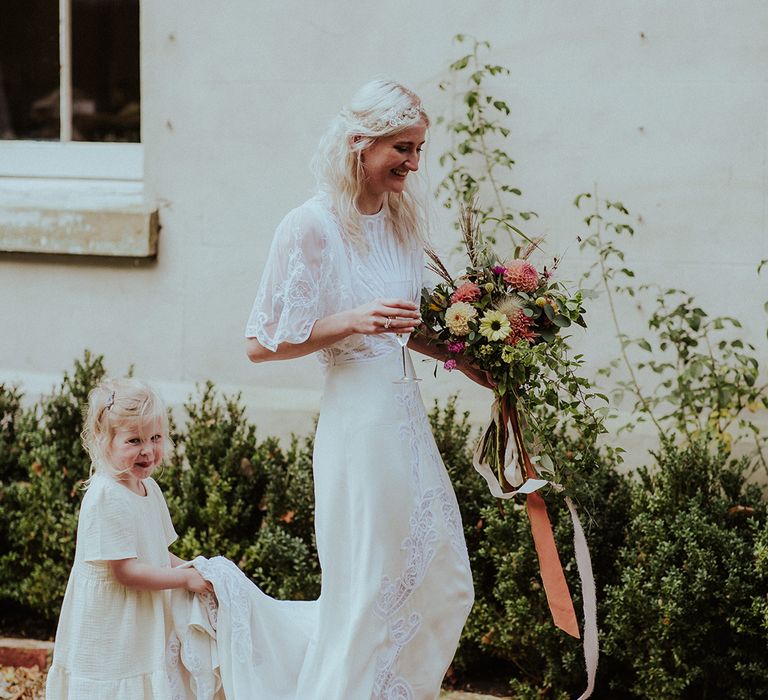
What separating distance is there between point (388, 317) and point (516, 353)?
390mm

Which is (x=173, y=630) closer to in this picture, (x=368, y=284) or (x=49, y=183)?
(x=368, y=284)

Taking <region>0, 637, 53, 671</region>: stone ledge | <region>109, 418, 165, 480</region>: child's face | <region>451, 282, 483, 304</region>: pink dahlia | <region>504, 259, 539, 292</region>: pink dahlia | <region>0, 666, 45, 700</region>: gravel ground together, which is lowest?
<region>0, 666, 45, 700</region>: gravel ground

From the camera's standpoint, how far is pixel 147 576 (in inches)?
131

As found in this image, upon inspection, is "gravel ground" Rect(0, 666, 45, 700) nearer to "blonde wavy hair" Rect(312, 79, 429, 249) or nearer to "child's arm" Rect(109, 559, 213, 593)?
"child's arm" Rect(109, 559, 213, 593)

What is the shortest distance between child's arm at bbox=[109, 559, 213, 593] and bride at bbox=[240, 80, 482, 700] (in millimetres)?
258

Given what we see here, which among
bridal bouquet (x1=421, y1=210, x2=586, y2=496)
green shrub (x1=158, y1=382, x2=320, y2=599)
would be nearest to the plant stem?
green shrub (x1=158, y1=382, x2=320, y2=599)

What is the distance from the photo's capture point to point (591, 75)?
17.3 feet

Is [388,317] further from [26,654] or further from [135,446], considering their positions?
[26,654]

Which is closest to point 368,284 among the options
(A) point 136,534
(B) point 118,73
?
(A) point 136,534

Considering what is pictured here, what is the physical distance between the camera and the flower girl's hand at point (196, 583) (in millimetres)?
3434

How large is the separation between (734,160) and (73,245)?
129 inches

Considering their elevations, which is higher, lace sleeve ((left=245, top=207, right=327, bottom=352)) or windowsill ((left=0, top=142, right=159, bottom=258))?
windowsill ((left=0, top=142, right=159, bottom=258))

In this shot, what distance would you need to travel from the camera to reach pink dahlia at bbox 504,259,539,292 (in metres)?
3.41

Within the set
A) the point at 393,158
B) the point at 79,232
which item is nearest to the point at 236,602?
the point at 393,158
